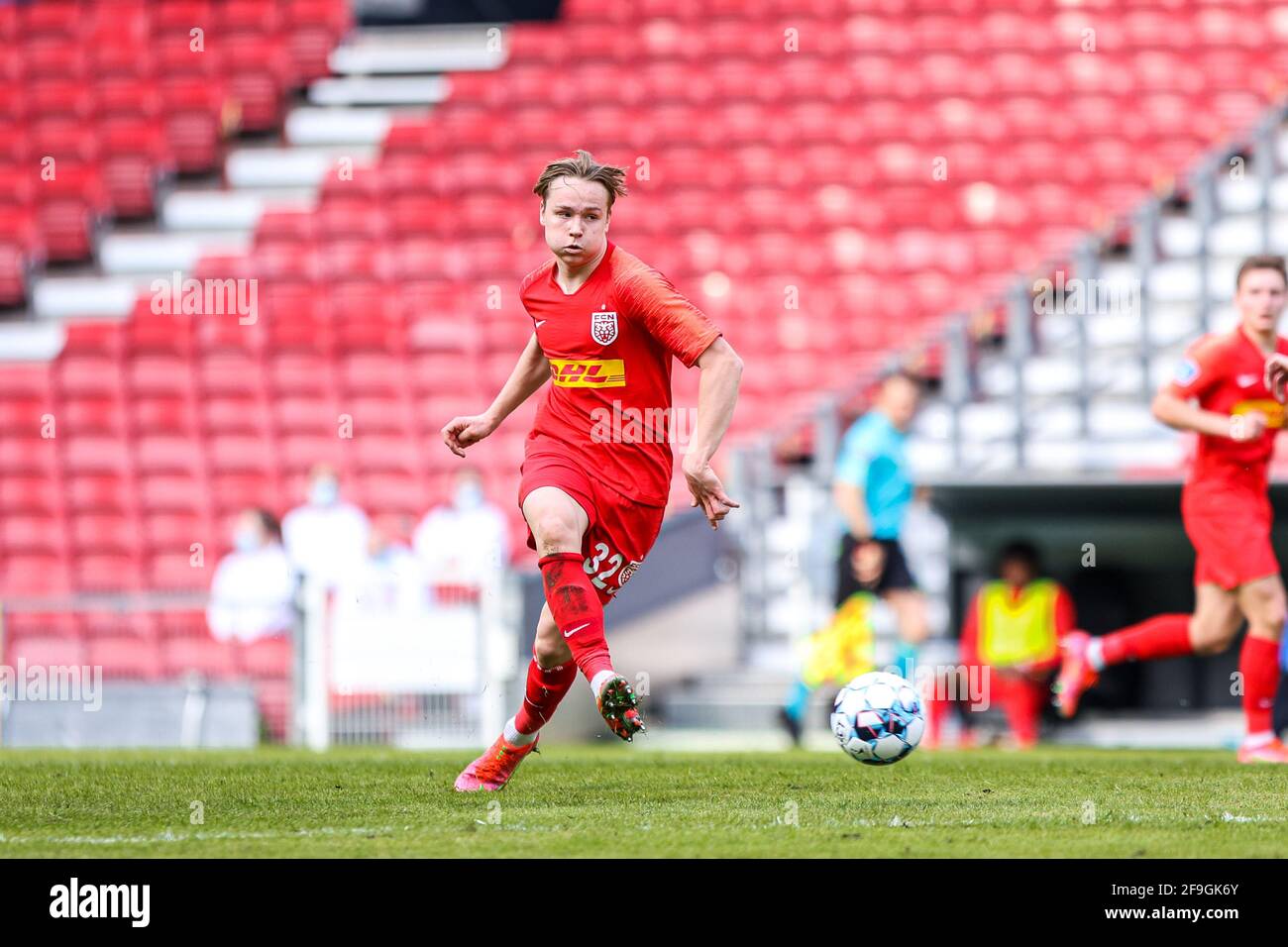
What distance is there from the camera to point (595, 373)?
215 inches

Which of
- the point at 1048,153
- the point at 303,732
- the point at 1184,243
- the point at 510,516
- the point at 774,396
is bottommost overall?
the point at 303,732

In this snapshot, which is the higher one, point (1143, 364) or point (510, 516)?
point (1143, 364)

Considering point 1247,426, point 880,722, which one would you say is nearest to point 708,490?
point 880,722

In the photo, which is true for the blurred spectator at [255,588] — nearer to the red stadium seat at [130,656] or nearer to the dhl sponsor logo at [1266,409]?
the red stadium seat at [130,656]

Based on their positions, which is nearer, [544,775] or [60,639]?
[544,775]

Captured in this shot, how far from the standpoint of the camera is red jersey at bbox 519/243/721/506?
5391mm

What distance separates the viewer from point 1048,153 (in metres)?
15.6

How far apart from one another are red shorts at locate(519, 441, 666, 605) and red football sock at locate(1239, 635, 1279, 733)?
3.01m

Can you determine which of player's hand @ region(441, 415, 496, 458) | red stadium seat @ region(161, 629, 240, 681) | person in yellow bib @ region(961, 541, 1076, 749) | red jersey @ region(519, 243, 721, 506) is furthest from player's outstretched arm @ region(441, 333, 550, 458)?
red stadium seat @ region(161, 629, 240, 681)

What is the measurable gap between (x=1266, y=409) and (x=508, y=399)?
127 inches

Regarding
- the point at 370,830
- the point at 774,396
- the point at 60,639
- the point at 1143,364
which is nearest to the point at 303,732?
the point at 60,639

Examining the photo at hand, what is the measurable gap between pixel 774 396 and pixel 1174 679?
4.03m

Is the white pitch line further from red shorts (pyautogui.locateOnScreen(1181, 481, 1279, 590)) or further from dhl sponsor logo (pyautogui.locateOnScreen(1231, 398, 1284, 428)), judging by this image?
dhl sponsor logo (pyautogui.locateOnScreen(1231, 398, 1284, 428))

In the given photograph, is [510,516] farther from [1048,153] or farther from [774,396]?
[1048,153]
